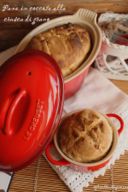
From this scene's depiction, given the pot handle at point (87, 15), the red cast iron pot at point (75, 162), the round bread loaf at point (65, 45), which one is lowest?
the red cast iron pot at point (75, 162)

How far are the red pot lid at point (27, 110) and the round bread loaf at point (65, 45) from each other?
109mm

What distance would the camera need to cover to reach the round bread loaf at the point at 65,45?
0.74 metres

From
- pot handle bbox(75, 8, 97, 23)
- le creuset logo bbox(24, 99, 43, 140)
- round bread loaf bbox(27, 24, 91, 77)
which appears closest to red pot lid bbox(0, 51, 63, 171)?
le creuset logo bbox(24, 99, 43, 140)

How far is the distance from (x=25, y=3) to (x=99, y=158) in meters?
0.49

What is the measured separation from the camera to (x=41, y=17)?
3.01ft

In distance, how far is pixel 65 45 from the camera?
748 millimetres

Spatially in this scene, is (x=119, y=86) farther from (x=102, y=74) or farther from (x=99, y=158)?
(x=99, y=158)

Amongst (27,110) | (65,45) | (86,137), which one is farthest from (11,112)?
(65,45)

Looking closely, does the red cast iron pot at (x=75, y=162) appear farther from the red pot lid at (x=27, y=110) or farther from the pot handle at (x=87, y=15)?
the pot handle at (x=87, y=15)

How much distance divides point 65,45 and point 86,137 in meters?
0.24

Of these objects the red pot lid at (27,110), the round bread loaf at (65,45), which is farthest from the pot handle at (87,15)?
the red pot lid at (27,110)

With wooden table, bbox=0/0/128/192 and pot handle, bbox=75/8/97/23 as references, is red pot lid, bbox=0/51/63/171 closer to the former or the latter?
wooden table, bbox=0/0/128/192

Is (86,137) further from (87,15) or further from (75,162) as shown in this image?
(87,15)

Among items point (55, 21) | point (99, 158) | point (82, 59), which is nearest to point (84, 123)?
point (99, 158)
